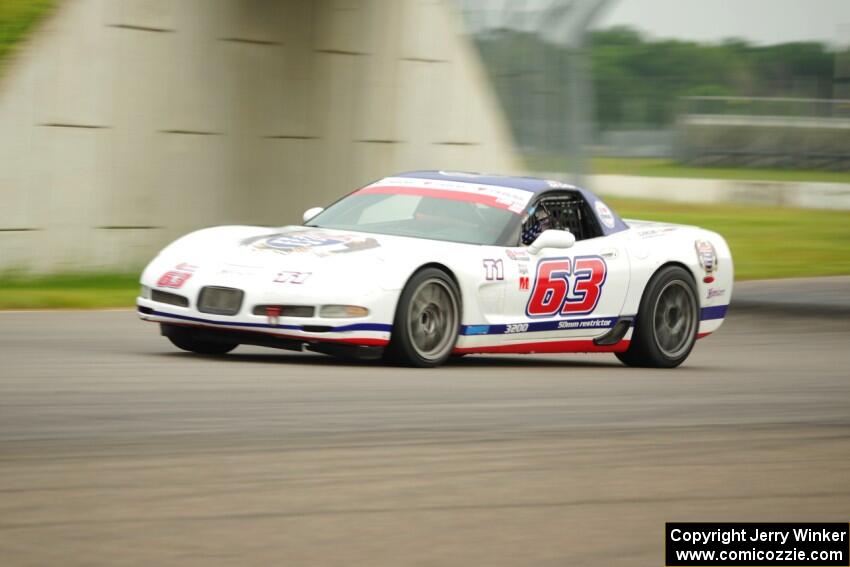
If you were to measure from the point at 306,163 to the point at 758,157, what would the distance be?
2569 cm

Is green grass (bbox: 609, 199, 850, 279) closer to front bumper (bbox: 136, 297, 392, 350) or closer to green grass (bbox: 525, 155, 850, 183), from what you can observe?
green grass (bbox: 525, 155, 850, 183)

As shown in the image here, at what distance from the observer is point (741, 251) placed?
2911 centimetres

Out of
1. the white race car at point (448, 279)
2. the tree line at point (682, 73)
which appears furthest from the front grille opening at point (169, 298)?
the tree line at point (682, 73)

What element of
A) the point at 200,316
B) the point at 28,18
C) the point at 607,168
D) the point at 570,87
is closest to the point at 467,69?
the point at 570,87

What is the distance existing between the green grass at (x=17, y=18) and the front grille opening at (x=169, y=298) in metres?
6.63

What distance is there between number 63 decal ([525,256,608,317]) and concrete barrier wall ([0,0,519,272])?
6.84 m

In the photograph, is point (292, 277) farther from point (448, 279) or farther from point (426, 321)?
point (448, 279)

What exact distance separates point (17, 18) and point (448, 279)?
7.73 metres

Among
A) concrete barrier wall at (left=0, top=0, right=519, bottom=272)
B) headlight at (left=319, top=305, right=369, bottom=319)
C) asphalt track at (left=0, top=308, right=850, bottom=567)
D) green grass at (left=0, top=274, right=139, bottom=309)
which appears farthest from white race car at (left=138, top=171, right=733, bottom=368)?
concrete barrier wall at (left=0, top=0, right=519, bottom=272)

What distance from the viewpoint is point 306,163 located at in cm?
1884

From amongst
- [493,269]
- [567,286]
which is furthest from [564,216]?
[493,269]

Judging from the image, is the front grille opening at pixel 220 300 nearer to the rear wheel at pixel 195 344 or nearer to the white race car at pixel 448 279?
the white race car at pixel 448 279

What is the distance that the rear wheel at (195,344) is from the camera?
9.54 meters

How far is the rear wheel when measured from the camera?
9539 mm
